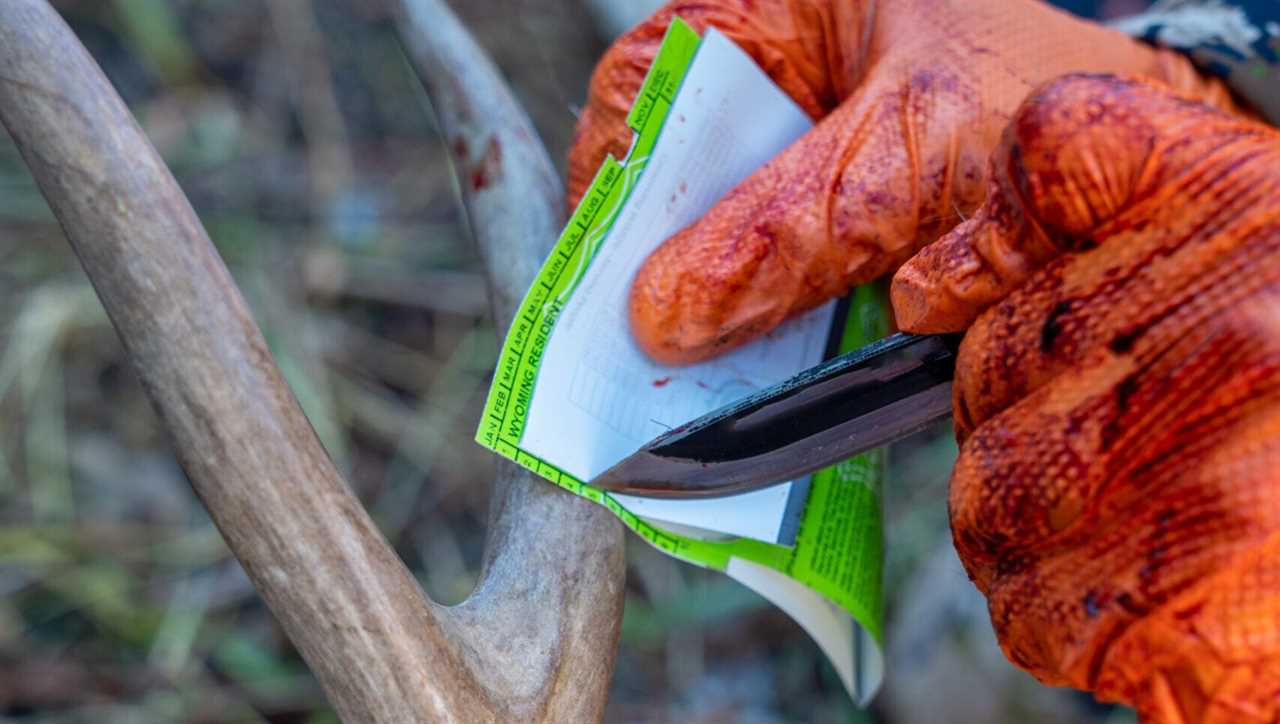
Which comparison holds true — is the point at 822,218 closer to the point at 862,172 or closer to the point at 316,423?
the point at 862,172

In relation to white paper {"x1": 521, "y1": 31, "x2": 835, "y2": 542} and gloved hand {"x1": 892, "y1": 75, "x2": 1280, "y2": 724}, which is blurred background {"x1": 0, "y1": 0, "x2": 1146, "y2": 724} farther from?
gloved hand {"x1": 892, "y1": 75, "x2": 1280, "y2": 724}

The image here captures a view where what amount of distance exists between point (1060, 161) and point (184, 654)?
4.81ft

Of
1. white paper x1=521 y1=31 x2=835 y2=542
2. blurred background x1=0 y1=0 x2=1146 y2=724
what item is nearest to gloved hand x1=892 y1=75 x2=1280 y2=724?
white paper x1=521 y1=31 x2=835 y2=542

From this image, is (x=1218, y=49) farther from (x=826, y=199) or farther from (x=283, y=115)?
(x=283, y=115)

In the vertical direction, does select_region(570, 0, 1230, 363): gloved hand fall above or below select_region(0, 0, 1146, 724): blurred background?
above

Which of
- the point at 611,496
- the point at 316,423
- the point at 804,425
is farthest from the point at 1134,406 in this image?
the point at 316,423

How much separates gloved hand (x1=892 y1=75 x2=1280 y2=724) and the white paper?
1.07 feet

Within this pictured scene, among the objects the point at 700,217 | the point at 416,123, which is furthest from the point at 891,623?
the point at 416,123

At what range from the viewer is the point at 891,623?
5.38 feet

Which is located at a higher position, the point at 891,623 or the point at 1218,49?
the point at 1218,49

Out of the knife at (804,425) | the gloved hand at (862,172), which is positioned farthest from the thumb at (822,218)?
the knife at (804,425)

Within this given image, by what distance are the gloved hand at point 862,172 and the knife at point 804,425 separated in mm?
128

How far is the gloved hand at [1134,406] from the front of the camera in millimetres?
542

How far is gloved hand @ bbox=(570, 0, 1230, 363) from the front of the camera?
2.86 ft
